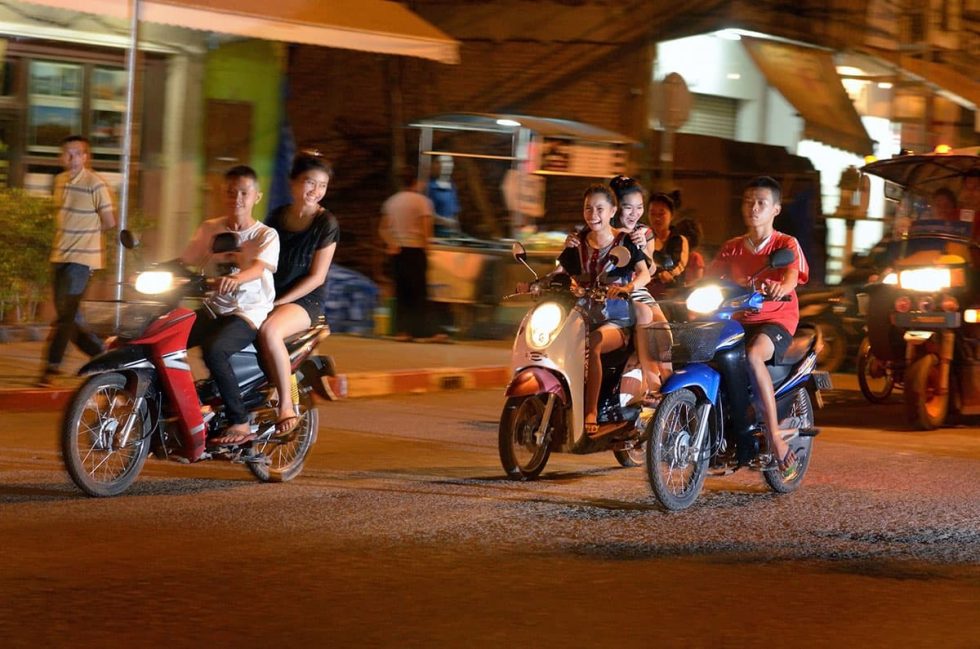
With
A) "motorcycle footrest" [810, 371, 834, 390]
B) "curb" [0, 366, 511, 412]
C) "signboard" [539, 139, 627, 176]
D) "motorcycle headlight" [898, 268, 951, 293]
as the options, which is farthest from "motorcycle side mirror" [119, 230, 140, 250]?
"signboard" [539, 139, 627, 176]

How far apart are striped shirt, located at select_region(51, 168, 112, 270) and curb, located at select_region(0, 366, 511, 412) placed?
3.47ft

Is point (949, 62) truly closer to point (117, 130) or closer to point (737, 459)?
point (117, 130)

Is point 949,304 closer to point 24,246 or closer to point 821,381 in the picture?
point 821,381

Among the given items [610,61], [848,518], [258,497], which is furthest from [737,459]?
[610,61]

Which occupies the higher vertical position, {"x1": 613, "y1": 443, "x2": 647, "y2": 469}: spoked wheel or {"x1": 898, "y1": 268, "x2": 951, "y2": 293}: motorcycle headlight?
{"x1": 898, "y1": 268, "x2": 951, "y2": 293}: motorcycle headlight

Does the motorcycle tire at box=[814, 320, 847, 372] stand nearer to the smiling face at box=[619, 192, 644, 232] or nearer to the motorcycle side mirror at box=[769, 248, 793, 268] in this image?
the smiling face at box=[619, 192, 644, 232]

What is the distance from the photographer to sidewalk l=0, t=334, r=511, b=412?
38.6 feet

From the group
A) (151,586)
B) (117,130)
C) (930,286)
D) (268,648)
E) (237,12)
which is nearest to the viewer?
(268,648)

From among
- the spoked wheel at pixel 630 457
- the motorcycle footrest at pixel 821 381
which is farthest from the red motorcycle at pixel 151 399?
the motorcycle footrest at pixel 821 381

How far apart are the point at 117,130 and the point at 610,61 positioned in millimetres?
7667

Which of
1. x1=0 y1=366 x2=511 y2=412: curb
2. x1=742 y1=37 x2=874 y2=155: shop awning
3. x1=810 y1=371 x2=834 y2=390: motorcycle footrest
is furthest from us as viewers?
x1=742 y1=37 x2=874 y2=155: shop awning

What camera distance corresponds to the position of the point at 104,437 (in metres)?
8.03

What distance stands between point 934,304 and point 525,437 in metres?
4.75

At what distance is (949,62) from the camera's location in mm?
25922
